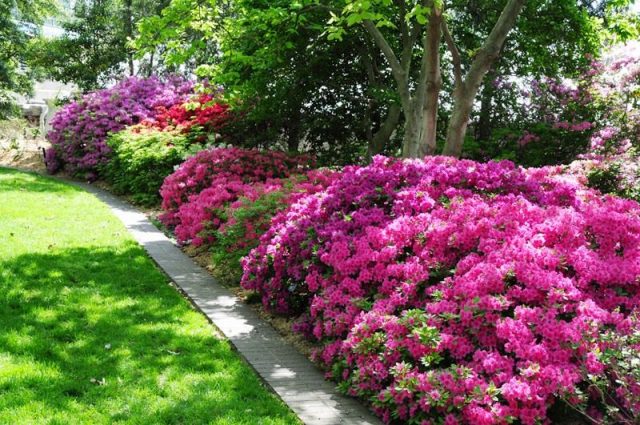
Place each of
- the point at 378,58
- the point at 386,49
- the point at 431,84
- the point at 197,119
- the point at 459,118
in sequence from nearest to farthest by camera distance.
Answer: the point at 459,118, the point at 431,84, the point at 386,49, the point at 378,58, the point at 197,119

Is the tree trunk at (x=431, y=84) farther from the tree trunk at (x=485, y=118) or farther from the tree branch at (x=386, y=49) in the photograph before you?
the tree trunk at (x=485, y=118)

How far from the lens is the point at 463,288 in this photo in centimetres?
434

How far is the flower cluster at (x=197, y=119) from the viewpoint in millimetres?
14859

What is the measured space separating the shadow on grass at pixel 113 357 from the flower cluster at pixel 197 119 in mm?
8141

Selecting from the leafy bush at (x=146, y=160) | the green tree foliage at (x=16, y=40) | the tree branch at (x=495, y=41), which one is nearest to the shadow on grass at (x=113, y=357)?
the tree branch at (x=495, y=41)

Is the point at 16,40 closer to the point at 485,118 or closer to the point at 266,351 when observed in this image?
the point at 485,118

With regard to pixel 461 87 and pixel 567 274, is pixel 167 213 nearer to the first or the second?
pixel 461 87

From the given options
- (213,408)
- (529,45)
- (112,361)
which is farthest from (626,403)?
(529,45)

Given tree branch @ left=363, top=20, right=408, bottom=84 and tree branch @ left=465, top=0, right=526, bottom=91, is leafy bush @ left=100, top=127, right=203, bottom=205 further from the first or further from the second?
tree branch @ left=465, top=0, right=526, bottom=91

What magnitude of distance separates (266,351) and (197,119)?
35.7ft

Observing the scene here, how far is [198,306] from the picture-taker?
643 centimetres

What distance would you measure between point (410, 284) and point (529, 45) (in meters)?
8.39

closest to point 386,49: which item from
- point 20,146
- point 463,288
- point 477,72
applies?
point 477,72

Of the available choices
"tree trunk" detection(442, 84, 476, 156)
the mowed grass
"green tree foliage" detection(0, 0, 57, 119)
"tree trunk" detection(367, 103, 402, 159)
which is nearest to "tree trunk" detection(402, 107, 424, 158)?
"tree trunk" detection(442, 84, 476, 156)
